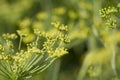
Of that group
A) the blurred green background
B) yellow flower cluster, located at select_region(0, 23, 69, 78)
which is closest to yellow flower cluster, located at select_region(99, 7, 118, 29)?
the blurred green background

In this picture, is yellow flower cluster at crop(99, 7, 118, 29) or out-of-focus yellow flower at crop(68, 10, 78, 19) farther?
out-of-focus yellow flower at crop(68, 10, 78, 19)

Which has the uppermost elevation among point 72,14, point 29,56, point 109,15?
point 109,15

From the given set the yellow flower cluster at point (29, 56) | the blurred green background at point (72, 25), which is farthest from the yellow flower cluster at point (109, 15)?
the yellow flower cluster at point (29, 56)

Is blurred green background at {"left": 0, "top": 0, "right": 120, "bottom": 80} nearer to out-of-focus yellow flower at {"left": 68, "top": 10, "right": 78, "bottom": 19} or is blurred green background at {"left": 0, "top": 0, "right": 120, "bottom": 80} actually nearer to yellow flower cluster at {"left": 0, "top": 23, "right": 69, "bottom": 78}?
out-of-focus yellow flower at {"left": 68, "top": 10, "right": 78, "bottom": 19}

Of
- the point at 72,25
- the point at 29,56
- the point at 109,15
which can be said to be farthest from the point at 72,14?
the point at 29,56

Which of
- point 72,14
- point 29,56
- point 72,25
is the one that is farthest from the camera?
point 72,14

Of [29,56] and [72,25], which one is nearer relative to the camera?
[29,56]

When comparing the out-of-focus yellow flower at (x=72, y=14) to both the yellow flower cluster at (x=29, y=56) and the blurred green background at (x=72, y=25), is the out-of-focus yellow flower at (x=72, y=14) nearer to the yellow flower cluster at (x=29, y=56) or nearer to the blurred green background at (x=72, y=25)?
the blurred green background at (x=72, y=25)

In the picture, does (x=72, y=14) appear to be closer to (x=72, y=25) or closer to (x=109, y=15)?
(x=72, y=25)
